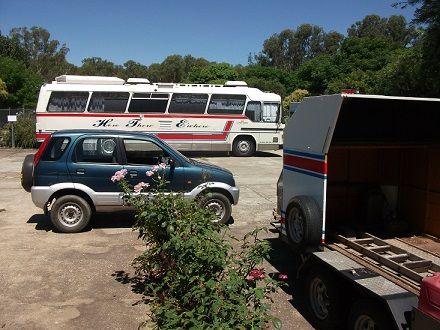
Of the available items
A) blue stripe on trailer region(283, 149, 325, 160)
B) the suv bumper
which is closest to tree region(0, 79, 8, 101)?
the suv bumper

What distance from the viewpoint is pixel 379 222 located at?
258 inches

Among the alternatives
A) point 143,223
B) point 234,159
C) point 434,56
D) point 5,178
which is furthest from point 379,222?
point 234,159

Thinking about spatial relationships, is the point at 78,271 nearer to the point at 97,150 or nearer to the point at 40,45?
the point at 97,150

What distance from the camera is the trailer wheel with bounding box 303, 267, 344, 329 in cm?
458

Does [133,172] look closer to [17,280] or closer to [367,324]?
[17,280]

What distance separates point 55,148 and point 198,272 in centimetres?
492

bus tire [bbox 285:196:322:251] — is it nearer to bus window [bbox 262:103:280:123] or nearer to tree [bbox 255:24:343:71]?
bus window [bbox 262:103:280:123]

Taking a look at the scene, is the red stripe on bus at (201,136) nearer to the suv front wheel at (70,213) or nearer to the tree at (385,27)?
the suv front wheel at (70,213)

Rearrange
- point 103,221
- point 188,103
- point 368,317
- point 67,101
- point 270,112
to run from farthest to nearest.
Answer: point 270,112, point 188,103, point 67,101, point 103,221, point 368,317

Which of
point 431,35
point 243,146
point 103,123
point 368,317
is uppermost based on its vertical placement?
point 431,35

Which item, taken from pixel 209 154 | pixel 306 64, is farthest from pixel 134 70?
pixel 209 154

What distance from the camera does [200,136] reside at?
66.8ft

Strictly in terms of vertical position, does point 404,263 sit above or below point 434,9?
below

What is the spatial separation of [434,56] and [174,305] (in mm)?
10677
